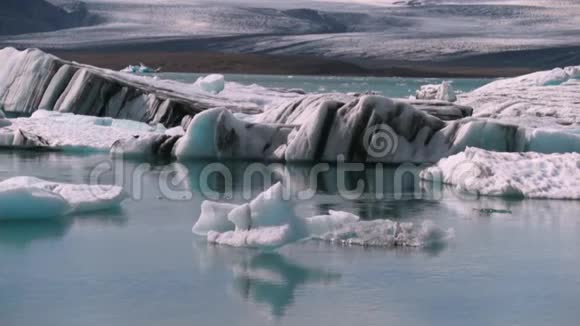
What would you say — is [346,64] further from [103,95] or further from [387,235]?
[387,235]

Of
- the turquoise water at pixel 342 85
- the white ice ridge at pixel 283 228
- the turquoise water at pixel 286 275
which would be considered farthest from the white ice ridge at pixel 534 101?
the white ice ridge at pixel 283 228

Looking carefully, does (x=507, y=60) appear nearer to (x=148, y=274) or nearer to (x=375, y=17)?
(x=375, y=17)

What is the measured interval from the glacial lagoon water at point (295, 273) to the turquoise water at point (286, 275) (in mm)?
11

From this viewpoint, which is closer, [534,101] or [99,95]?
[99,95]

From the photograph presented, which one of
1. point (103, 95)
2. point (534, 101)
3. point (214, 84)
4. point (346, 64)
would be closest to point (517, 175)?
point (103, 95)

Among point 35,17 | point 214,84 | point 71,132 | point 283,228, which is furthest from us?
point 35,17

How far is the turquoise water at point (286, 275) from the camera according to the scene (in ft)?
20.2

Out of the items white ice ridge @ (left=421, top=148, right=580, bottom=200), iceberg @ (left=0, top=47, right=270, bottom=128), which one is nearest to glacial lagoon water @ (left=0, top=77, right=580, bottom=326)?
white ice ridge @ (left=421, top=148, right=580, bottom=200)

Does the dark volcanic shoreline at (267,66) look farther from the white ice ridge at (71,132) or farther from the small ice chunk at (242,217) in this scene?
the small ice chunk at (242,217)

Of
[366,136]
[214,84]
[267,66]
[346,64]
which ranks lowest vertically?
[366,136]

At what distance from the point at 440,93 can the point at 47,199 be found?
57.3 ft

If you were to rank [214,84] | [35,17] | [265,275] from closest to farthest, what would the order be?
1. [265,275]
2. [214,84]
3. [35,17]

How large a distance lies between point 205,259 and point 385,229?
146 cm

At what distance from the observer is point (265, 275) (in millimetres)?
7203
